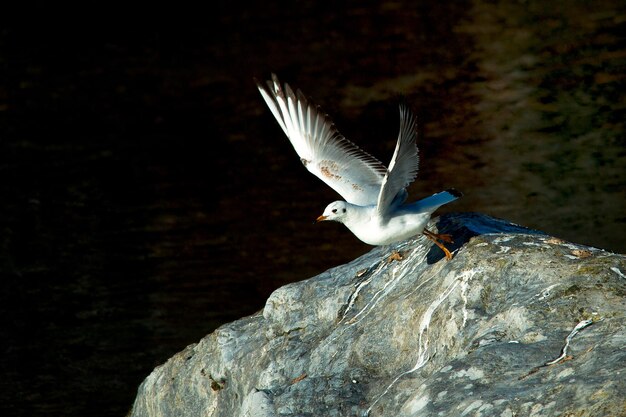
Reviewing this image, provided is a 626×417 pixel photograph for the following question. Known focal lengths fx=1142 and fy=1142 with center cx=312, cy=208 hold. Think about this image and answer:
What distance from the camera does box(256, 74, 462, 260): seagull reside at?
27.7 ft

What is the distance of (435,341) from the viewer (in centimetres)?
726

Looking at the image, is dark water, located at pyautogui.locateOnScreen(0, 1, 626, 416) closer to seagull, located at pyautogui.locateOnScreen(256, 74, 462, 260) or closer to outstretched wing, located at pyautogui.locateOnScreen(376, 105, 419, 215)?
seagull, located at pyautogui.locateOnScreen(256, 74, 462, 260)

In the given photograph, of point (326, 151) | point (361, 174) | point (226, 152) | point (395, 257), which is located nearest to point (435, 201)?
point (395, 257)

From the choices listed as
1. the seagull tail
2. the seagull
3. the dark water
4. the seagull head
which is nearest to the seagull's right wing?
the seagull

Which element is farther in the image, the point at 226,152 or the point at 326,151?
the point at 226,152

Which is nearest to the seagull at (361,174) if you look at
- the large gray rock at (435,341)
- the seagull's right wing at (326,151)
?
the seagull's right wing at (326,151)

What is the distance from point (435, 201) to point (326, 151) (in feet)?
5.66

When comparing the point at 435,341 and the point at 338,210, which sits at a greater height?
the point at 338,210

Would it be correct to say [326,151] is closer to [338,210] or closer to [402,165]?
[338,210]

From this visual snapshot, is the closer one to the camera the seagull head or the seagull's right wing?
the seagull head

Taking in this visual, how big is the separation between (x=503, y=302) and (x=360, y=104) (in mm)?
17073

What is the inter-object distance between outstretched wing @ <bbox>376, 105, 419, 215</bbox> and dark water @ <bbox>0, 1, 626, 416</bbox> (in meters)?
6.47

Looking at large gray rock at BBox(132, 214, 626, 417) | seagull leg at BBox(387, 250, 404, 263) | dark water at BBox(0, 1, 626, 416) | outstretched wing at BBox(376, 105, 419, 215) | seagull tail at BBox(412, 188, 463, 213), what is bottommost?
large gray rock at BBox(132, 214, 626, 417)

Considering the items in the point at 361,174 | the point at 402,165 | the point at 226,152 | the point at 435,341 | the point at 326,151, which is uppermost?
the point at 226,152
